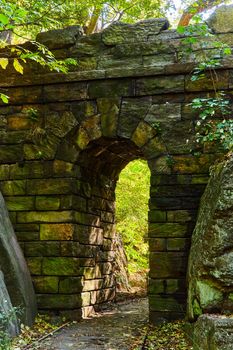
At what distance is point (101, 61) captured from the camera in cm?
705

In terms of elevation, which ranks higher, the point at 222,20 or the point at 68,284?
the point at 222,20

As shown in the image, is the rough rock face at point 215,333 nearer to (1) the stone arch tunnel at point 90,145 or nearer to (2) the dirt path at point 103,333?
(2) the dirt path at point 103,333

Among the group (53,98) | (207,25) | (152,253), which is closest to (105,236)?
(152,253)

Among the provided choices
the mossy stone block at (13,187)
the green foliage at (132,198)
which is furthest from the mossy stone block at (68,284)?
the green foliage at (132,198)

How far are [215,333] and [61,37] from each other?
5181 millimetres

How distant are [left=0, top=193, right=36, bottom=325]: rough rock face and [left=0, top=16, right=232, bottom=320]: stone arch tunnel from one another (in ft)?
1.03

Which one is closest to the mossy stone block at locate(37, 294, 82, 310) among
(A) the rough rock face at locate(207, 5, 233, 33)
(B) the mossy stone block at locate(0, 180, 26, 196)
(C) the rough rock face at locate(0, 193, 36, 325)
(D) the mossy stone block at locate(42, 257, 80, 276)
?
(C) the rough rock face at locate(0, 193, 36, 325)

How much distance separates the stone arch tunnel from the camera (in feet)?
21.4

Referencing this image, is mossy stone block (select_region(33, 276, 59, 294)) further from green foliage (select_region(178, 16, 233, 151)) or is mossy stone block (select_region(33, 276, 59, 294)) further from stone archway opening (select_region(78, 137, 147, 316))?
green foliage (select_region(178, 16, 233, 151))

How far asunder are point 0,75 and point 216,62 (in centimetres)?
338

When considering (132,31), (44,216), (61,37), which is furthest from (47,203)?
(132,31)

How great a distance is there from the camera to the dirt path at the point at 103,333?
5.29 m

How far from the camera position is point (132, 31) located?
6984 millimetres

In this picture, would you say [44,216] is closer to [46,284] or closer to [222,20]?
[46,284]
